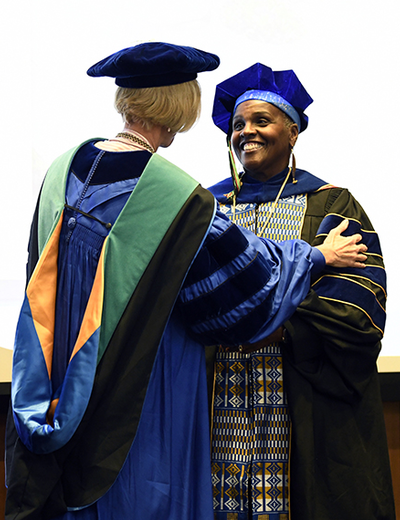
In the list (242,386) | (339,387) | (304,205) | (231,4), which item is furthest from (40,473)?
(231,4)

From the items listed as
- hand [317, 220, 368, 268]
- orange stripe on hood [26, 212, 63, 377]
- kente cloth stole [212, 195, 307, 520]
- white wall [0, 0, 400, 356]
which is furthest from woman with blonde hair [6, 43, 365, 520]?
white wall [0, 0, 400, 356]

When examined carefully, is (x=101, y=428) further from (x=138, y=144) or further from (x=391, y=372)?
(x=391, y=372)

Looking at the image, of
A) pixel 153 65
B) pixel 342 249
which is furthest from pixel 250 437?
pixel 153 65

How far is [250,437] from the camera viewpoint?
1.86m

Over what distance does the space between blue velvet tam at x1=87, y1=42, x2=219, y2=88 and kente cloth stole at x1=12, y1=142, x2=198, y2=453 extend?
0.82ft

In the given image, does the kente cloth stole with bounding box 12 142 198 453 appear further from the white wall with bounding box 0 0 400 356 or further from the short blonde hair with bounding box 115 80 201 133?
the white wall with bounding box 0 0 400 356

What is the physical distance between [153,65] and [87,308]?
0.68 m

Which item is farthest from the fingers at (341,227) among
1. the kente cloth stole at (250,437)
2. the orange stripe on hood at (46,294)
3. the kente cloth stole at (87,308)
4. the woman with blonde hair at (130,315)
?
the orange stripe on hood at (46,294)

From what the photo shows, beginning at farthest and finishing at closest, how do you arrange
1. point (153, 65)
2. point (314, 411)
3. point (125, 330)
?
point (314, 411) → point (153, 65) → point (125, 330)

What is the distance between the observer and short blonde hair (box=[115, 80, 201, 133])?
1.59 metres

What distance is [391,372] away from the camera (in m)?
2.69

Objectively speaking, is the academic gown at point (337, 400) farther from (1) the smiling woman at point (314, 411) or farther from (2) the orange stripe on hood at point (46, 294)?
(2) the orange stripe on hood at point (46, 294)

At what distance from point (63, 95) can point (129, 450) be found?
2150 mm

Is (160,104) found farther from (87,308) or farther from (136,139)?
(87,308)
